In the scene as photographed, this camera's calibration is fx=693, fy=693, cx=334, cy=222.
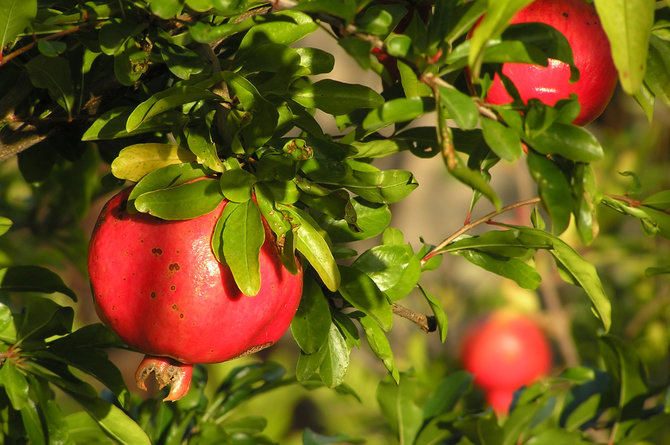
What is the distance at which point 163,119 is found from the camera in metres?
0.57

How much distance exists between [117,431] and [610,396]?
25.6 inches

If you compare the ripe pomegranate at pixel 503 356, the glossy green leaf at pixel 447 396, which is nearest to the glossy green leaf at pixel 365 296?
the glossy green leaf at pixel 447 396

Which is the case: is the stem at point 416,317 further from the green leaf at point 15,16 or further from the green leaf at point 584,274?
the green leaf at point 15,16

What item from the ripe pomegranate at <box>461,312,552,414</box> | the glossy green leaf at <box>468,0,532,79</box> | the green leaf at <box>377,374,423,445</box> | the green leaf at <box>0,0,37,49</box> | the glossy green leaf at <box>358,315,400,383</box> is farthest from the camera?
the ripe pomegranate at <box>461,312,552,414</box>

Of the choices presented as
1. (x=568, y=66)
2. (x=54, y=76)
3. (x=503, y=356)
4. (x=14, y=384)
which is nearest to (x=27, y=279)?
(x=14, y=384)

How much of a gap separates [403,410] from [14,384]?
48 cm

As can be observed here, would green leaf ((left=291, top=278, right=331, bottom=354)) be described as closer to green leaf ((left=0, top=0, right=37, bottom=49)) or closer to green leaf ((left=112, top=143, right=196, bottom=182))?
green leaf ((left=112, top=143, right=196, bottom=182))

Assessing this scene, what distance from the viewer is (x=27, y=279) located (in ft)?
2.42

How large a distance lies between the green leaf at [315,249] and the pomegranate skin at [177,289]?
0.9 inches

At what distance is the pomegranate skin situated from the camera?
55cm

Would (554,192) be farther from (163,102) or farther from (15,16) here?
(15,16)

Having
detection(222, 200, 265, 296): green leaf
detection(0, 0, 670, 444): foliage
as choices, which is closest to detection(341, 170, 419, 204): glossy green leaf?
detection(0, 0, 670, 444): foliage

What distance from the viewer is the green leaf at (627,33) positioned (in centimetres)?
44

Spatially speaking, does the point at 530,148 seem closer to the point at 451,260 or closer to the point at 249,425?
the point at 249,425
